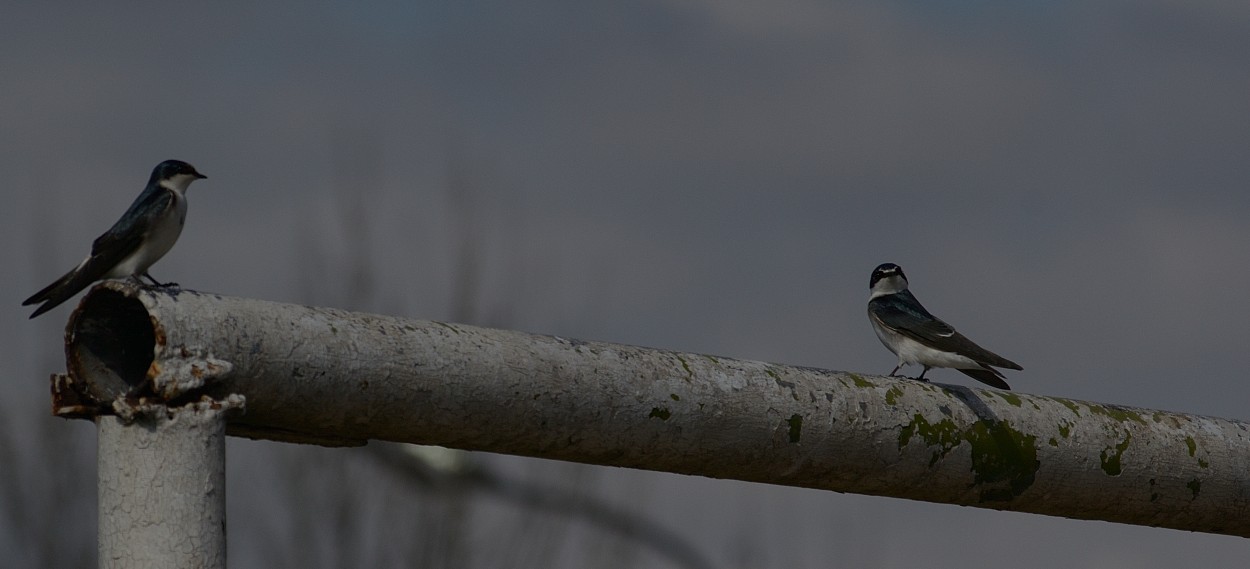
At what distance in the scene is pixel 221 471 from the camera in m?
2.54

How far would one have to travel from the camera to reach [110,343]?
2686 millimetres

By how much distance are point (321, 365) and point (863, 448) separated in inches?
48.5

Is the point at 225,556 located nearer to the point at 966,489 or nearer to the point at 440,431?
the point at 440,431

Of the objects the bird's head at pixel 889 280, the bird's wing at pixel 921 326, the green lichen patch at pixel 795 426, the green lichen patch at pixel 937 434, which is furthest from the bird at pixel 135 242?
the bird's head at pixel 889 280

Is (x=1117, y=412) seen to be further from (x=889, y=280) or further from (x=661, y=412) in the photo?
(x=889, y=280)

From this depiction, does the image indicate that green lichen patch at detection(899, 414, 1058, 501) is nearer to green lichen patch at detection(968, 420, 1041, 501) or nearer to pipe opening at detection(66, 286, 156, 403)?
green lichen patch at detection(968, 420, 1041, 501)

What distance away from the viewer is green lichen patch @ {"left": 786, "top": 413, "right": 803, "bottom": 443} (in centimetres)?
325

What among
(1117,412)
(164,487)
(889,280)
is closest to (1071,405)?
(1117,412)

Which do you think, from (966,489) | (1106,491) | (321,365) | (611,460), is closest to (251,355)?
(321,365)

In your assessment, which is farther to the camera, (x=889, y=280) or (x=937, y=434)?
(x=889, y=280)

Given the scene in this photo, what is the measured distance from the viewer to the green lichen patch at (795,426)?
3246 mm

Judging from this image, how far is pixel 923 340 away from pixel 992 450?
3889mm

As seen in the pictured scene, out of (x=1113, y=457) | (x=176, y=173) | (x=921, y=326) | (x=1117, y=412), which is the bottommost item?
(x=1113, y=457)

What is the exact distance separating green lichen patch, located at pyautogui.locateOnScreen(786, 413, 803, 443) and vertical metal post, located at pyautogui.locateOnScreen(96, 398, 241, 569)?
1.17 meters
